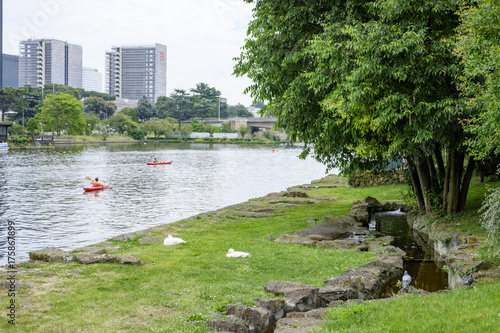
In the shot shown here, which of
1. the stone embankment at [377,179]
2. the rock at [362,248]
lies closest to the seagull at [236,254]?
the rock at [362,248]

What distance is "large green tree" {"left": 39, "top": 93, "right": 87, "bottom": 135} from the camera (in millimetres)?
119531

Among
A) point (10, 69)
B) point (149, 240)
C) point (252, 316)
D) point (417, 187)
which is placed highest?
point (10, 69)

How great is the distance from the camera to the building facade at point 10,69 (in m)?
173

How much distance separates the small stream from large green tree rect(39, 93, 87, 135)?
110m

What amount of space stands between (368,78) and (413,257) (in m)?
6.14

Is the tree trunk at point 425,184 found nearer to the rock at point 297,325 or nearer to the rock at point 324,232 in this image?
the rock at point 324,232

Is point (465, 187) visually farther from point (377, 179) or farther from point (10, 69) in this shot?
point (10, 69)

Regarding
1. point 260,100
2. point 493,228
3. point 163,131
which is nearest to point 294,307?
point 493,228

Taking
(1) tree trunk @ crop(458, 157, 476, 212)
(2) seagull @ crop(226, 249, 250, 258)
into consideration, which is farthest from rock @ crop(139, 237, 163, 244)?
(1) tree trunk @ crop(458, 157, 476, 212)

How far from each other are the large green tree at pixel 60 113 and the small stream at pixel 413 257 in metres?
110

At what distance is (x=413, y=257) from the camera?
16.3 meters

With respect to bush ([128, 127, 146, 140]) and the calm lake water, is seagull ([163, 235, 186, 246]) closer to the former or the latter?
the calm lake water

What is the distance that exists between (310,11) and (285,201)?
11.5 metres

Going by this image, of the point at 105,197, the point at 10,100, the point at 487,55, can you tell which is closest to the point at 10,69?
the point at 10,100
